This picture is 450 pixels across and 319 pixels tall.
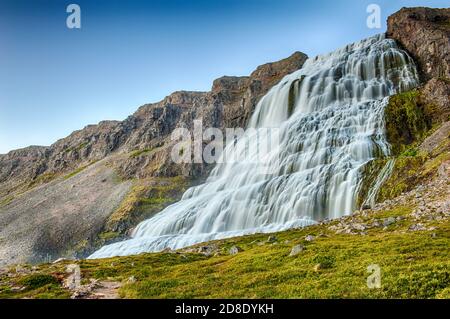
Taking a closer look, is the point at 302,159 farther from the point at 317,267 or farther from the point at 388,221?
the point at 317,267

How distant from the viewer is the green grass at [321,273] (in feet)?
54.8

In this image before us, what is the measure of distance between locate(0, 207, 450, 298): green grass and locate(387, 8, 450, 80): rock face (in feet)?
240

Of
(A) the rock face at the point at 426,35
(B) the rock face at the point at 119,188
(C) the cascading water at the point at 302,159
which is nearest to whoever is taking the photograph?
(C) the cascading water at the point at 302,159

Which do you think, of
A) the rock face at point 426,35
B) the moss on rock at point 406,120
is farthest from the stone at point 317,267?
the rock face at point 426,35

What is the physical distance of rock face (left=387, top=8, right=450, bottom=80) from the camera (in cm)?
9088

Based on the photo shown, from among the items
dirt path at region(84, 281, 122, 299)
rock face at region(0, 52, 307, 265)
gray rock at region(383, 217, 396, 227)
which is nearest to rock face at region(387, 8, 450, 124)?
rock face at region(0, 52, 307, 265)

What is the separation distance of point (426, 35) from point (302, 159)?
56691 millimetres

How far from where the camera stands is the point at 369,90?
3381 inches

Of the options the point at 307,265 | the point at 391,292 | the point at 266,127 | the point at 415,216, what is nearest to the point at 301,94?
the point at 266,127

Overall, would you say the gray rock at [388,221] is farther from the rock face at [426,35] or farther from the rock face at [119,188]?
the rock face at [426,35]

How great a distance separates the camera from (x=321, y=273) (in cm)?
2089

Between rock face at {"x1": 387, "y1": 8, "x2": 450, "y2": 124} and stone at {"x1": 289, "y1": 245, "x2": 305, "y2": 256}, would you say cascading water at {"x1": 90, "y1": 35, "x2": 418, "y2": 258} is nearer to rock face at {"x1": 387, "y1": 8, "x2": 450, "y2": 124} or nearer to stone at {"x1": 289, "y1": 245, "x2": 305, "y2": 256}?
rock face at {"x1": 387, "y1": 8, "x2": 450, "y2": 124}

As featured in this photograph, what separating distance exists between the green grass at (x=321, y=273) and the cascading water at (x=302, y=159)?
2160cm
